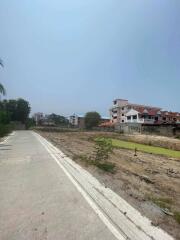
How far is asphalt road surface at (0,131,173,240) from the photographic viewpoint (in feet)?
18.1

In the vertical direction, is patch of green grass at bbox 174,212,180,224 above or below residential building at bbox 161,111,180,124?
below

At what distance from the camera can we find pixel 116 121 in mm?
123500

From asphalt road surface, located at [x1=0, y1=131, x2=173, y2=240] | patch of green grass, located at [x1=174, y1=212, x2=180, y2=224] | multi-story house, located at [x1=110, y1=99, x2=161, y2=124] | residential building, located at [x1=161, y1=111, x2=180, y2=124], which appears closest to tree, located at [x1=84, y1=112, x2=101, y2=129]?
multi-story house, located at [x1=110, y1=99, x2=161, y2=124]

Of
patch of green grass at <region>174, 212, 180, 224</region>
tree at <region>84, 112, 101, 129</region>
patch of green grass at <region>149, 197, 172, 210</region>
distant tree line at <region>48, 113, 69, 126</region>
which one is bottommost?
patch of green grass at <region>174, 212, 180, 224</region>

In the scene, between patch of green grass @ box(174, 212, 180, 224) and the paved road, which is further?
patch of green grass @ box(174, 212, 180, 224)

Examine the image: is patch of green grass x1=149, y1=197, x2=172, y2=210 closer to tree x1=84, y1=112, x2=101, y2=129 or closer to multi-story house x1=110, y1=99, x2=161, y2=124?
multi-story house x1=110, y1=99, x2=161, y2=124

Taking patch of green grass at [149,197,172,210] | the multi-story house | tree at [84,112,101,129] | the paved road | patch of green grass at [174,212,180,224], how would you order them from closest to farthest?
the paved road, patch of green grass at [174,212,180,224], patch of green grass at [149,197,172,210], the multi-story house, tree at [84,112,101,129]

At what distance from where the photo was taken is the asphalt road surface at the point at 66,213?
5.52m

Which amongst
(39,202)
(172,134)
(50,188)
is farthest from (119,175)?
(172,134)

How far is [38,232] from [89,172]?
7.16 metres

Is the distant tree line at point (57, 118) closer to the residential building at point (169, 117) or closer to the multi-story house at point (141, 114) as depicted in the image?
the multi-story house at point (141, 114)

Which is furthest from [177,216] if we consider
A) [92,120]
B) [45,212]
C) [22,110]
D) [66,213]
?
[22,110]

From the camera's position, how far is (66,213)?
22.2 ft

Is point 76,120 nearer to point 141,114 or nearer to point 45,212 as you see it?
point 141,114
